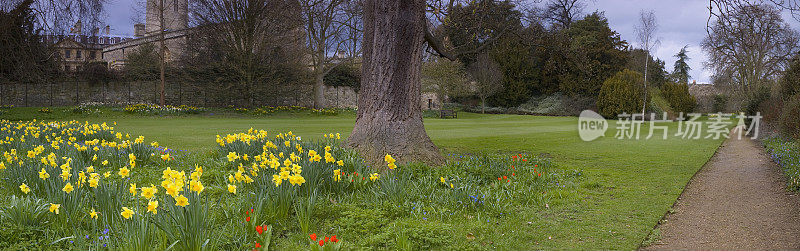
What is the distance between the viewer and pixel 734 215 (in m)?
4.84

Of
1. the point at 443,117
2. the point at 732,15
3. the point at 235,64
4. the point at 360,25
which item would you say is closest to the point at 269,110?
the point at 235,64

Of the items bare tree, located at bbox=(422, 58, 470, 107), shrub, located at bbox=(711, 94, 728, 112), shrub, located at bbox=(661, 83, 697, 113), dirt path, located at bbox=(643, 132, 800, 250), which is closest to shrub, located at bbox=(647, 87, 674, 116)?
shrub, located at bbox=(661, 83, 697, 113)

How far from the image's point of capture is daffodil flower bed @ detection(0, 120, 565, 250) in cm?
286

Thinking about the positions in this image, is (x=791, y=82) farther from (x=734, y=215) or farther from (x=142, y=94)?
(x=142, y=94)

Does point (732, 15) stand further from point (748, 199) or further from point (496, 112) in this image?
point (496, 112)

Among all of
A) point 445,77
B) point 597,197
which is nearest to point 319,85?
point 445,77

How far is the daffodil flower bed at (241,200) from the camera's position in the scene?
286cm

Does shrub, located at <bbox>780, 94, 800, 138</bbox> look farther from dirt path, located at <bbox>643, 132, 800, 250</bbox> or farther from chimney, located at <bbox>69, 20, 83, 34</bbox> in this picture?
chimney, located at <bbox>69, 20, 83, 34</bbox>

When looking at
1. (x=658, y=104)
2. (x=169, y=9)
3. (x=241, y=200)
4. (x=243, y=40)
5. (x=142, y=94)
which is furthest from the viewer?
(x=169, y=9)

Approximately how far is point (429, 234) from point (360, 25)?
25575mm

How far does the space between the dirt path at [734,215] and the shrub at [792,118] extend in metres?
3.96

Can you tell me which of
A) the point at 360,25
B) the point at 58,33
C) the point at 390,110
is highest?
the point at 360,25

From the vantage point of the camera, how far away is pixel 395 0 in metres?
6.47

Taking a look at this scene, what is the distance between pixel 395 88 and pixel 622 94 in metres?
29.4
